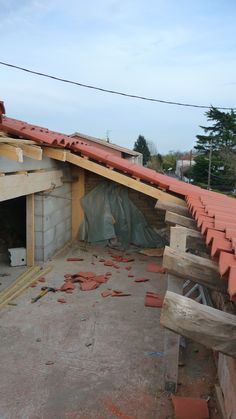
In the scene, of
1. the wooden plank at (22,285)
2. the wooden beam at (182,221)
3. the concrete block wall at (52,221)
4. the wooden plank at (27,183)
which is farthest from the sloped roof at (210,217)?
the wooden plank at (22,285)

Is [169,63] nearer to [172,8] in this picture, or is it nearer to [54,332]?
[172,8]

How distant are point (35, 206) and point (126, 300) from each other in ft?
11.1

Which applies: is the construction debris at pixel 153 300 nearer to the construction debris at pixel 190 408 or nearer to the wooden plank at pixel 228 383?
the wooden plank at pixel 228 383

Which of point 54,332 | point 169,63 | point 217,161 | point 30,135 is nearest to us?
point 54,332

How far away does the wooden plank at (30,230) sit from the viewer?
27.9 ft

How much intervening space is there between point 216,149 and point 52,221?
30.6 metres

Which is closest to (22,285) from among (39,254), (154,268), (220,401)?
(39,254)

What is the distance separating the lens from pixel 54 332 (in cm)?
547

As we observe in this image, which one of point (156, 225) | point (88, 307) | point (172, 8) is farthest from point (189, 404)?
point (172, 8)

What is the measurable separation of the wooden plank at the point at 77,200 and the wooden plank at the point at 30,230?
2.70m

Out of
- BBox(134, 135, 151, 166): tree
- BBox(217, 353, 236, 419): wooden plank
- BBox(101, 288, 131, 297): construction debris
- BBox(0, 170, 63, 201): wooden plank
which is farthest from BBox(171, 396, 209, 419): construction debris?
BBox(134, 135, 151, 166): tree

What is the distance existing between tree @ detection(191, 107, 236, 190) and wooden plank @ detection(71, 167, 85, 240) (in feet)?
79.8

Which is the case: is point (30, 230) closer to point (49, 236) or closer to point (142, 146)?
point (49, 236)

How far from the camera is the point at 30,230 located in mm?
8586
